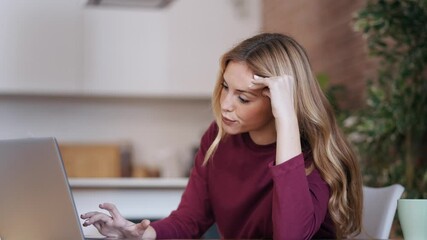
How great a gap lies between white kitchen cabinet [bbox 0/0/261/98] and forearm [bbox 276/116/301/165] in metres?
3.06

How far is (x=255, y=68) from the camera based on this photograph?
1.93m

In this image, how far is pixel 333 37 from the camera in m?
4.77

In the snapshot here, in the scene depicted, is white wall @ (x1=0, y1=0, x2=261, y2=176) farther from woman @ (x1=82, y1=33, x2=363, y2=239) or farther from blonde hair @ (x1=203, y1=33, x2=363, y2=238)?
blonde hair @ (x1=203, y1=33, x2=363, y2=238)

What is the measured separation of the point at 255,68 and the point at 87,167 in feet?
10.4

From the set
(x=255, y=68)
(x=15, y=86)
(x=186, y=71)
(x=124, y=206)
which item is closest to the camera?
(x=255, y=68)

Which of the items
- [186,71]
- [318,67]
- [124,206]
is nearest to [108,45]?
[186,71]

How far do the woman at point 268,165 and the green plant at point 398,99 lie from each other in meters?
1.32

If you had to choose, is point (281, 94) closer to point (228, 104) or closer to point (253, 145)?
point (228, 104)

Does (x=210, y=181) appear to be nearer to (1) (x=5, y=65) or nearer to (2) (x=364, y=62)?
(2) (x=364, y=62)

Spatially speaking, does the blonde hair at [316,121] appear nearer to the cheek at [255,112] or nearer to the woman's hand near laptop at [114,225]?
the cheek at [255,112]

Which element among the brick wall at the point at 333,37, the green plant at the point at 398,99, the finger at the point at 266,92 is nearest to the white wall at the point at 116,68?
the brick wall at the point at 333,37

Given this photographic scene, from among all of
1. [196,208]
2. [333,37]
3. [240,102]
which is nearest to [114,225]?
[196,208]

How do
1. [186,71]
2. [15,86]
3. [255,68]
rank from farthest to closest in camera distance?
[186,71], [15,86], [255,68]

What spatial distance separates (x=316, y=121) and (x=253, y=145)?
0.81 feet
